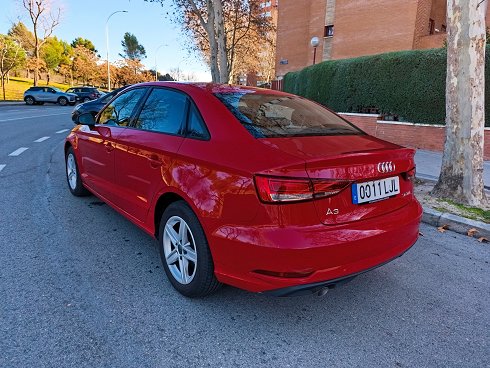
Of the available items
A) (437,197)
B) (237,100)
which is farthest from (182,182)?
(437,197)

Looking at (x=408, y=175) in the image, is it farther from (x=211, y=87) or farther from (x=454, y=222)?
(x=454, y=222)

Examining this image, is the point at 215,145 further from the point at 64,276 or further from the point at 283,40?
the point at 283,40

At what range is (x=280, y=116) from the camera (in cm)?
292

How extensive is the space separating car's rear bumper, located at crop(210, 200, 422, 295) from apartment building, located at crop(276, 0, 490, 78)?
63.9ft

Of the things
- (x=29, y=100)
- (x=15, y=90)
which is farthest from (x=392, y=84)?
(x=15, y=90)

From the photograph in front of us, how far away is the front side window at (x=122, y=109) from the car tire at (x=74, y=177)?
3.41ft

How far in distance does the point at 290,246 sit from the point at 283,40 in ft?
105

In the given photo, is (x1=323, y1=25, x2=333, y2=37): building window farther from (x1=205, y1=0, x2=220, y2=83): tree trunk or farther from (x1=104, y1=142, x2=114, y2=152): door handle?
(x1=104, y1=142, x2=114, y2=152): door handle

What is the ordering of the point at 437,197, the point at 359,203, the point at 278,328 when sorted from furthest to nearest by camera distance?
the point at 437,197
the point at 278,328
the point at 359,203

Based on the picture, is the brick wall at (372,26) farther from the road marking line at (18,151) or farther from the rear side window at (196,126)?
the rear side window at (196,126)

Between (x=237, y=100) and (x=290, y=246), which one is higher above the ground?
(x=237, y=100)

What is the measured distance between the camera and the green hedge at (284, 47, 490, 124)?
1020cm

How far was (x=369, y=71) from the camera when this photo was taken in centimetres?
1226

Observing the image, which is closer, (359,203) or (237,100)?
(359,203)
